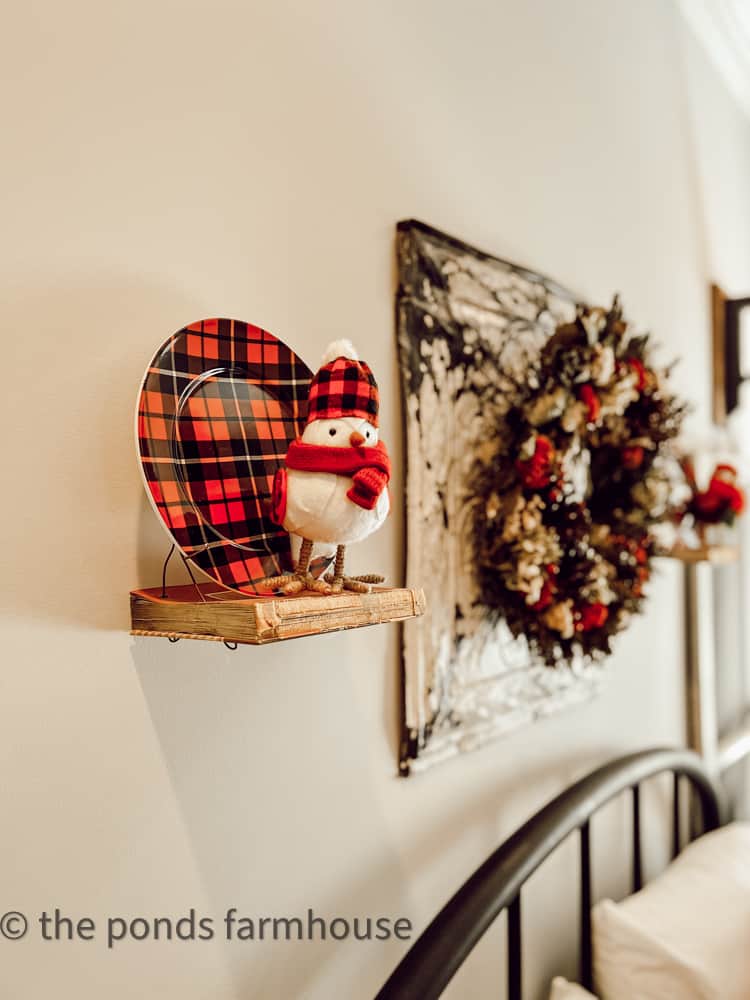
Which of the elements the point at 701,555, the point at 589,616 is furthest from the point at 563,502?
the point at 701,555

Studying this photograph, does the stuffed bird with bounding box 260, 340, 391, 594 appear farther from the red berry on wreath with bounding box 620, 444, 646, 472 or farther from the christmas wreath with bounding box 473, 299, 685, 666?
the red berry on wreath with bounding box 620, 444, 646, 472

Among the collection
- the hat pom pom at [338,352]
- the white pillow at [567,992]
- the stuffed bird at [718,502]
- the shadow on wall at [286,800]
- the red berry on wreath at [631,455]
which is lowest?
the white pillow at [567,992]

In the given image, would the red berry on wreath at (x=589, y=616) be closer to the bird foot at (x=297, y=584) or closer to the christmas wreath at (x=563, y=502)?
the christmas wreath at (x=563, y=502)

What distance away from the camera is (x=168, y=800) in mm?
893

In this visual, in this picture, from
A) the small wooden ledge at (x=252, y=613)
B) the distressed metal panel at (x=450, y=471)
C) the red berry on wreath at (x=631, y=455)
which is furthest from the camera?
the red berry on wreath at (x=631, y=455)

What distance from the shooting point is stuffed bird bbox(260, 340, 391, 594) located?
81 cm

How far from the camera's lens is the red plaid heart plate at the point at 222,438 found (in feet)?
2.68

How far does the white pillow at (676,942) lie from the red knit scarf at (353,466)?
3.46 feet

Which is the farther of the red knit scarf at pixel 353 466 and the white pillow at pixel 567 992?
the white pillow at pixel 567 992

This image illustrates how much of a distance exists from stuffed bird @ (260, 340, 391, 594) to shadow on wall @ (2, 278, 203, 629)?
6.2 inches

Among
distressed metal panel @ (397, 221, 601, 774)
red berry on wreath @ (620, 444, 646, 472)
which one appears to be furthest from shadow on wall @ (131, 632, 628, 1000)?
red berry on wreath @ (620, 444, 646, 472)

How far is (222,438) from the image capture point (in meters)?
0.88

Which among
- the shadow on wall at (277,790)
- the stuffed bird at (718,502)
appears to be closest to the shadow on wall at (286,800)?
the shadow on wall at (277,790)

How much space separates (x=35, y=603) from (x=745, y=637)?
2415mm
